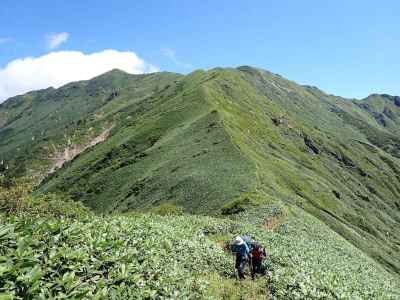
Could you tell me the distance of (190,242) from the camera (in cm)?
2833

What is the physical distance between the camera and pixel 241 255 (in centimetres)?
2602

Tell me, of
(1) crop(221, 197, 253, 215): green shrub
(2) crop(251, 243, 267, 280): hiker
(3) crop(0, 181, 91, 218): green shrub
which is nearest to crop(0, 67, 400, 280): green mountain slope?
(1) crop(221, 197, 253, 215): green shrub

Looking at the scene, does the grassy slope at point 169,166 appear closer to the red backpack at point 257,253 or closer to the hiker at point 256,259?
the hiker at point 256,259

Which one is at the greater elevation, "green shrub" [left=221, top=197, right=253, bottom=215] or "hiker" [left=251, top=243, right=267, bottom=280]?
"hiker" [left=251, top=243, right=267, bottom=280]

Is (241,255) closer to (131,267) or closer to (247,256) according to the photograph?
(247,256)

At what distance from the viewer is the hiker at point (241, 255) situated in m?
25.9

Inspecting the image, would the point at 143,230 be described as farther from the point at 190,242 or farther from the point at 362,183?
the point at 362,183

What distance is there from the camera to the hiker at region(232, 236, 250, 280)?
25906mm

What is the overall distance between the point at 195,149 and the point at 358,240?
129 ft

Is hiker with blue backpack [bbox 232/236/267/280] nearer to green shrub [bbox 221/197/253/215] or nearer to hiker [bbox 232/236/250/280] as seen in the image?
A: hiker [bbox 232/236/250/280]

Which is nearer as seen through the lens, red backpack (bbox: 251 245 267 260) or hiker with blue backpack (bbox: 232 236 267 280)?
hiker with blue backpack (bbox: 232 236 267 280)

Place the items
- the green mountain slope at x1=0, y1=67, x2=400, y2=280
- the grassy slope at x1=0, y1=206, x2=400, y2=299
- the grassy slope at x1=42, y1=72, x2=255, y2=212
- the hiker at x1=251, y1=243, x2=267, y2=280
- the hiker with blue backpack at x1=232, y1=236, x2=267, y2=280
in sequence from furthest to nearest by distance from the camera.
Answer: the green mountain slope at x1=0, y1=67, x2=400, y2=280
the grassy slope at x1=42, y1=72, x2=255, y2=212
the hiker at x1=251, y1=243, x2=267, y2=280
the hiker with blue backpack at x1=232, y1=236, x2=267, y2=280
the grassy slope at x1=0, y1=206, x2=400, y2=299

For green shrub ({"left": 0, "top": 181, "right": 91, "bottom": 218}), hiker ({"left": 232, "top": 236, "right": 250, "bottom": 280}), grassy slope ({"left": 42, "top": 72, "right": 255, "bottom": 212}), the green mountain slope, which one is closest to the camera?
hiker ({"left": 232, "top": 236, "right": 250, "bottom": 280})

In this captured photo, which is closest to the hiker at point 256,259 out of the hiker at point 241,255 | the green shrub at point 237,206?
the hiker at point 241,255
